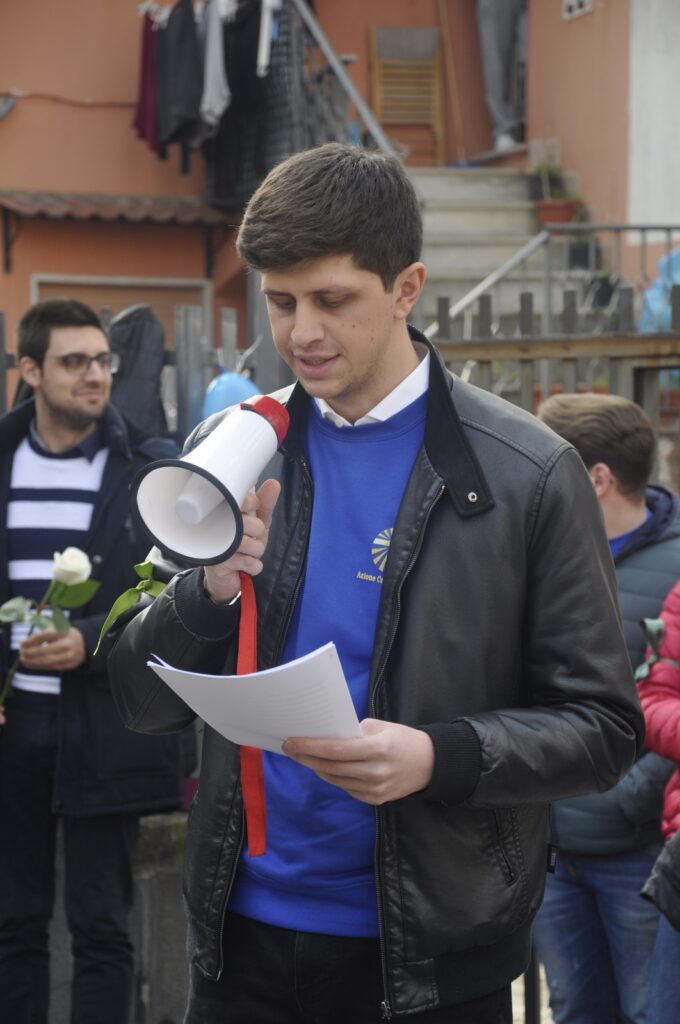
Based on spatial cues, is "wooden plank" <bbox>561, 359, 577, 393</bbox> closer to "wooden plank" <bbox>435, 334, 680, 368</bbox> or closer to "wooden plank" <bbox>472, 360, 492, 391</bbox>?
"wooden plank" <bbox>435, 334, 680, 368</bbox>

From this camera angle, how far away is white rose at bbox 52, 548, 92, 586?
11.4 ft

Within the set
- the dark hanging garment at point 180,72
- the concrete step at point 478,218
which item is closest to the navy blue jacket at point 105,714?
the concrete step at point 478,218

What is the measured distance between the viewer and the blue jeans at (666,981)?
8.72ft

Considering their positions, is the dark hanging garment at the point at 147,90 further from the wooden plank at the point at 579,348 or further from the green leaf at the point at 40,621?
the green leaf at the point at 40,621

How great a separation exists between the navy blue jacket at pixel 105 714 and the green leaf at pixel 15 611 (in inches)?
7.0

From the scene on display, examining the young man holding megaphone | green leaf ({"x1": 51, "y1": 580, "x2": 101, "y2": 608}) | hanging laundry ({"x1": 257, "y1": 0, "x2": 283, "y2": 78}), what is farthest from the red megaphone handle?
hanging laundry ({"x1": 257, "y1": 0, "x2": 283, "y2": 78})

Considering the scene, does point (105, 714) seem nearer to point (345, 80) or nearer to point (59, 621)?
point (59, 621)

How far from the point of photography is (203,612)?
6.42 ft

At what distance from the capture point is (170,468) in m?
1.81

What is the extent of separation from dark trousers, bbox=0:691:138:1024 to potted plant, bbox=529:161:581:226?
28.8 ft

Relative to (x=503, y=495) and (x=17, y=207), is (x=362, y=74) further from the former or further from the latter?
(x=503, y=495)

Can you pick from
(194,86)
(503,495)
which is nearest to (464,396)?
(503,495)

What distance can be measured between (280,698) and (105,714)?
2.09 meters

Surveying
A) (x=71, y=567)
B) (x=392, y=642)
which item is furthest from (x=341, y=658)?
(x=71, y=567)
